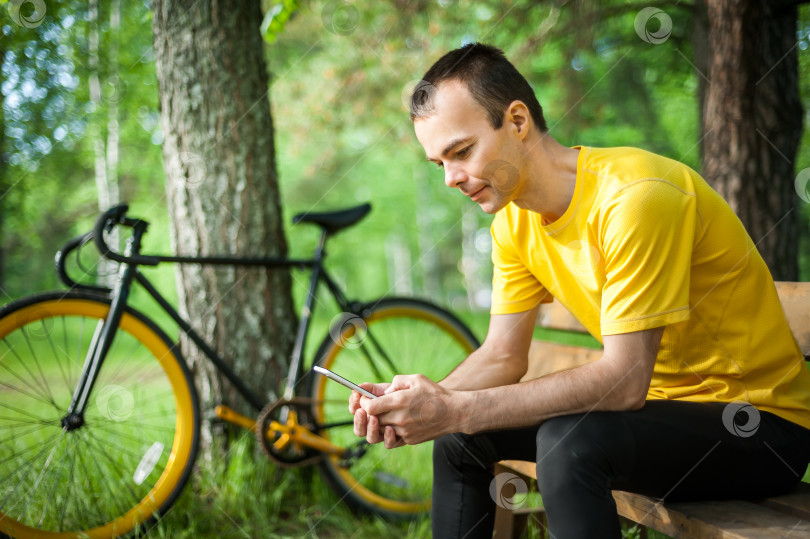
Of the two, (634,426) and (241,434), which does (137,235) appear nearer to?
(241,434)

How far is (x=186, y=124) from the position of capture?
2.81 m

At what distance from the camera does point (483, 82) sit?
5.49ft

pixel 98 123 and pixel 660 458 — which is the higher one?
pixel 98 123

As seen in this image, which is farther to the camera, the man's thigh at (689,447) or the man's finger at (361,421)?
the man's finger at (361,421)

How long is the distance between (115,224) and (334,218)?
83cm

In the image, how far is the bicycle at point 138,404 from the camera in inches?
87.8

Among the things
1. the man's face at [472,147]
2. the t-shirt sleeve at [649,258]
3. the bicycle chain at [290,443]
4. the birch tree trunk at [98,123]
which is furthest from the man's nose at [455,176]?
the birch tree trunk at [98,123]

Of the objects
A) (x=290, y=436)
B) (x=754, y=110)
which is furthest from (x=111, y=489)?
(x=754, y=110)

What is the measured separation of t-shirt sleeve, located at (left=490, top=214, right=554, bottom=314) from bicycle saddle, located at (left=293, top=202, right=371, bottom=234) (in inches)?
37.6

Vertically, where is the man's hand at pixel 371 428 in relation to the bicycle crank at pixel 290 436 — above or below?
above

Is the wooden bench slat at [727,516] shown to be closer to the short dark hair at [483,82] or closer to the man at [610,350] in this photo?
the man at [610,350]

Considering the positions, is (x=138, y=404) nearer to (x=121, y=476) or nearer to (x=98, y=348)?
(x=121, y=476)

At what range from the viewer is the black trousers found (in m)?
1.36

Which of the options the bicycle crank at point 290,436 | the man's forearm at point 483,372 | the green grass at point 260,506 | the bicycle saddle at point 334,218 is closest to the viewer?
the man's forearm at point 483,372
